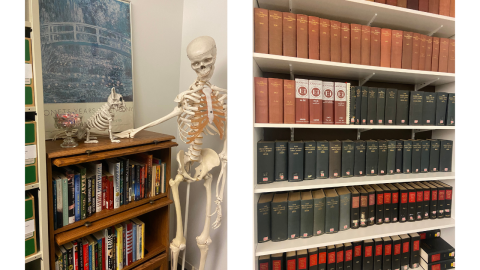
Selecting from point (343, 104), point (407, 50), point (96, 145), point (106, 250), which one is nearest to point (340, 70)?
point (343, 104)

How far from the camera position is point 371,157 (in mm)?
1507

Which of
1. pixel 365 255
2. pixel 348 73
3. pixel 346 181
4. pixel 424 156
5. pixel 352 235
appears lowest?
pixel 365 255

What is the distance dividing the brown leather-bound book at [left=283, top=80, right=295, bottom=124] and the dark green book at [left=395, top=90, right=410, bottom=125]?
71cm

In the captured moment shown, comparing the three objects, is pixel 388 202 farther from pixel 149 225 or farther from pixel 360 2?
pixel 149 225

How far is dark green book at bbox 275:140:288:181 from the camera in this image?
4.48 ft

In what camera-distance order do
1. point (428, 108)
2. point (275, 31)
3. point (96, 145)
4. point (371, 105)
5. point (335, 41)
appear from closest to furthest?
point (96, 145) → point (275, 31) → point (335, 41) → point (371, 105) → point (428, 108)

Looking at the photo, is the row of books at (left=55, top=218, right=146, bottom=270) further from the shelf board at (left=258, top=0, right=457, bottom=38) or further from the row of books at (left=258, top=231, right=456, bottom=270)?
the shelf board at (left=258, top=0, right=457, bottom=38)

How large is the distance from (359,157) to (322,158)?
25cm

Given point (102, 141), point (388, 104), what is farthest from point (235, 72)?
point (388, 104)

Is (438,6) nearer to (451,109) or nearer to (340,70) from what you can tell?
(451,109)

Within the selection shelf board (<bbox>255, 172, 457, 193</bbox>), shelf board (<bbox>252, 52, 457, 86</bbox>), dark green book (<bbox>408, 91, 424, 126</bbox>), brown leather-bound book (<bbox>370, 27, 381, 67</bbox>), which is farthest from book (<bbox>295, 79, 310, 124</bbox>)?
dark green book (<bbox>408, 91, 424, 126</bbox>)

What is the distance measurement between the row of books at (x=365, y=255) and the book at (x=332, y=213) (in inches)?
4.7

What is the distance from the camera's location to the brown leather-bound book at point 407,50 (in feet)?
4.86
